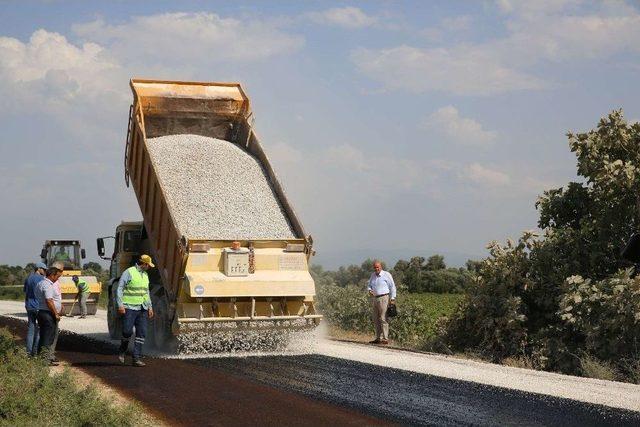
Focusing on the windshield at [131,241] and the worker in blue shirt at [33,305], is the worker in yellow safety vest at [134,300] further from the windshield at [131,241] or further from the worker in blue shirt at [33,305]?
the windshield at [131,241]

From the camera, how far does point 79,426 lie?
26.9 feet

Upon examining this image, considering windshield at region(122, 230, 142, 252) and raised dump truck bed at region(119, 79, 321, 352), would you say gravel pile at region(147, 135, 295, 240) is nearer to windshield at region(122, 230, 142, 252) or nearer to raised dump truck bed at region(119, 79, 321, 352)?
raised dump truck bed at region(119, 79, 321, 352)

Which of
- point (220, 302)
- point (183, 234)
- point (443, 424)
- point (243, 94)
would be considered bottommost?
point (443, 424)

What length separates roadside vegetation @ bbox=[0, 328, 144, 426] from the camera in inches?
324

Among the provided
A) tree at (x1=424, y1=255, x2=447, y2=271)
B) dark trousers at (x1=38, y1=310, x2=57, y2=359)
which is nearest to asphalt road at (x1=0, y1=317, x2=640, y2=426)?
dark trousers at (x1=38, y1=310, x2=57, y2=359)

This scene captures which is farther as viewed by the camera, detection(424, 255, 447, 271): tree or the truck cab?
detection(424, 255, 447, 271): tree

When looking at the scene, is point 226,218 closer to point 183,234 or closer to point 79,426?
point 183,234

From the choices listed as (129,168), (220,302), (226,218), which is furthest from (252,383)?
(129,168)

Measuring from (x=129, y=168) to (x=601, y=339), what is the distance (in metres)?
9.09

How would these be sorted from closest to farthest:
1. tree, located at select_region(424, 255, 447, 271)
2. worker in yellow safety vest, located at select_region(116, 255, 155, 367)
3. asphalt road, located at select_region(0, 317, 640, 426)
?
asphalt road, located at select_region(0, 317, 640, 426)
worker in yellow safety vest, located at select_region(116, 255, 155, 367)
tree, located at select_region(424, 255, 447, 271)

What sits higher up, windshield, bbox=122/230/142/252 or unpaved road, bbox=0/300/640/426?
windshield, bbox=122/230/142/252

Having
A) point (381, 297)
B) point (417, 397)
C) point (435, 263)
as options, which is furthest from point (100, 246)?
point (435, 263)

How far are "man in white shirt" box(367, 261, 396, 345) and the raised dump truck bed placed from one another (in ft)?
9.81

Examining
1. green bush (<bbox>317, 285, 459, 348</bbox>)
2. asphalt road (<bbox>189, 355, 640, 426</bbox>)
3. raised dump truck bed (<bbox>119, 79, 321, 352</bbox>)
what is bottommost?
asphalt road (<bbox>189, 355, 640, 426</bbox>)
